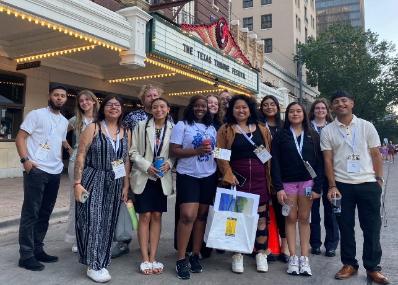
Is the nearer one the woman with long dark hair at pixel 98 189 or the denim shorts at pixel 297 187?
the woman with long dark hair at pixel 98 189

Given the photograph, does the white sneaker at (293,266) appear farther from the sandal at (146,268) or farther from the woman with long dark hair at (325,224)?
the sandal at (146,268)

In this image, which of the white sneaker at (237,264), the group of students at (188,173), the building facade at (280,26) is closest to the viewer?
the group of students at (188,173)

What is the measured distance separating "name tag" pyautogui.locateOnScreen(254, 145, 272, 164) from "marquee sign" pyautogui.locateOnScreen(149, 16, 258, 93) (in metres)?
7.07

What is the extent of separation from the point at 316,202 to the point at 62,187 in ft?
24.3

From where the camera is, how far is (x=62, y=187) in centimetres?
1009

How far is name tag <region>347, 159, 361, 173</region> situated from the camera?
3791 mm

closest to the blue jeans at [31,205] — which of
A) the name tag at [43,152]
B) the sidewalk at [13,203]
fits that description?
the name tag at [43,152]

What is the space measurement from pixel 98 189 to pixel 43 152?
31.9 inches

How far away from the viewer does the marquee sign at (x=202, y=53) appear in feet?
34.7

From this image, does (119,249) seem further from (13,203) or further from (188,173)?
(13,203)

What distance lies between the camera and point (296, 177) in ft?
13.3

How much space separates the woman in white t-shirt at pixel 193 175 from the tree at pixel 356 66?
1264 inches

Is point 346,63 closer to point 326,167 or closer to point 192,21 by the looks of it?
point 192,21

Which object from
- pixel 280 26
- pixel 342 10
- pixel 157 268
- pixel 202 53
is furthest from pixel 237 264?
pixel 342 10
